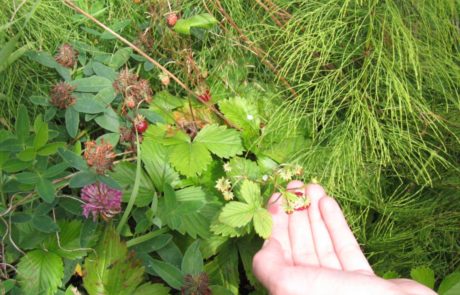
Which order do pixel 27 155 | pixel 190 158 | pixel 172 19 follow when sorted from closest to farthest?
pixel 27 155, pixel 190 158, pixel 172 19

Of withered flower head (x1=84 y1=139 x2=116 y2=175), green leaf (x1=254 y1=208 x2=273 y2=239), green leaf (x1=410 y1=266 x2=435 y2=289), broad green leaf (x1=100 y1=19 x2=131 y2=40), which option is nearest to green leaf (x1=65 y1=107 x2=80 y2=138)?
withered flower head (x1=84 y1=139 x2=116 y2=175)

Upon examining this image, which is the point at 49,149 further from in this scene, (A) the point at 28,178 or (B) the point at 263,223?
(B) the point at 263,223

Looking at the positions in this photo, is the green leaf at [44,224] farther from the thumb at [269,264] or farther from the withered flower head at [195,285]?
the thumb at [269,264]

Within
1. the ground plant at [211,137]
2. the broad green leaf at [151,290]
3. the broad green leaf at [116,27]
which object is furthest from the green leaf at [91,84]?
the broad green leaf at [151,290]

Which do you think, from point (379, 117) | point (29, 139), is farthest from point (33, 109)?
point (379, 117)

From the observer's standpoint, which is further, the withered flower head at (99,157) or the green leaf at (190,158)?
the green leaf at (190,158)

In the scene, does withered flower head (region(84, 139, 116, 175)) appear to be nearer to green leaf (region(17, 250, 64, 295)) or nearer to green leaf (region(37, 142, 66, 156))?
green leaf (region(37, 142, 66, 156))

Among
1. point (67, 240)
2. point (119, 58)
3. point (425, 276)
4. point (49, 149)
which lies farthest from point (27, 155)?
point (425, 276)
